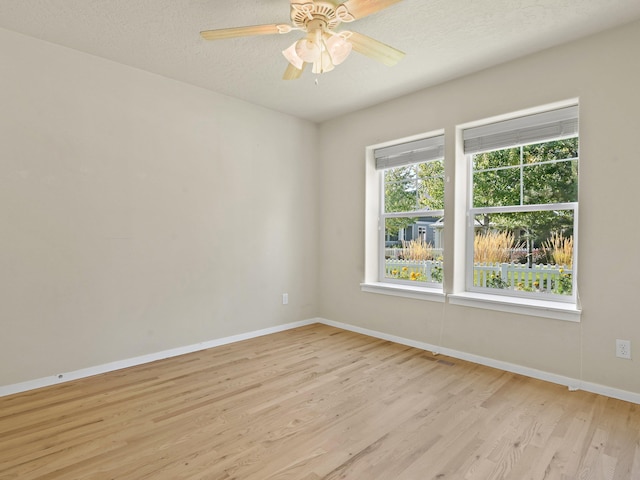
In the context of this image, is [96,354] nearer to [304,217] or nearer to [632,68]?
[304,217]

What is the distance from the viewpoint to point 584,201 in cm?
265

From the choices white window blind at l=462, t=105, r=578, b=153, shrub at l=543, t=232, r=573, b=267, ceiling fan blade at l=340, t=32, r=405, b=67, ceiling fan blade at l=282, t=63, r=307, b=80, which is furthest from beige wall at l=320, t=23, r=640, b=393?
ceiling fan blade at l=282, t=63, r=307, b=80

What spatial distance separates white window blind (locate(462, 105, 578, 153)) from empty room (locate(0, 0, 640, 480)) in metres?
0.02

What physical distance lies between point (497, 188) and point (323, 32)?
2138mm

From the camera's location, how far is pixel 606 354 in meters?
2.54

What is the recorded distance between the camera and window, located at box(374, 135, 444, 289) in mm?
3719

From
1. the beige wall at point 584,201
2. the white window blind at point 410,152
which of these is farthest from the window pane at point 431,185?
the beige wall at point 584,201

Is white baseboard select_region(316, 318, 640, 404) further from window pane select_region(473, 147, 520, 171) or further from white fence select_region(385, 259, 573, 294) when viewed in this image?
window pane select_region(473, 147, 520, 171)

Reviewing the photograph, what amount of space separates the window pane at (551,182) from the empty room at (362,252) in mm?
19

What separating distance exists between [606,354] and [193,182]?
147 inches

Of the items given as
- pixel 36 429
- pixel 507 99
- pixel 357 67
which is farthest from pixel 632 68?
pixel 36 429

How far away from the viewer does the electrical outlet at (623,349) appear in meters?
2.46

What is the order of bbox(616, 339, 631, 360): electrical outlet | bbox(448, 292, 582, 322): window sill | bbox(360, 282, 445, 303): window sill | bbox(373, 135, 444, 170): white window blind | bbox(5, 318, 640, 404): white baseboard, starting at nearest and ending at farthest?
bbox(616, 339, 631, 360): electrical outlet < bbox(5, 318, 640, 404): white baseboard < bbox(448, 292, 582, 322): window sill < bbox(360, 282, 445, 303): window sill < bbox(373, 135, 444, 170): white window blind

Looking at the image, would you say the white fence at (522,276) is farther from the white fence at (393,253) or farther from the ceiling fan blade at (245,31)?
the ceiling fan blade at (245,31)
